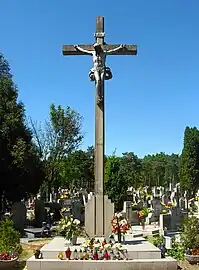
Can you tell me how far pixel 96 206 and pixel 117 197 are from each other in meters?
21.8

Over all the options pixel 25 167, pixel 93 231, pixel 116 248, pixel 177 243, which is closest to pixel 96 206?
pixel 93 231

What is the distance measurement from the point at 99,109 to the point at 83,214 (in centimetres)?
1755

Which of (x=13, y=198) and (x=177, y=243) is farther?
(x=13, y=198)

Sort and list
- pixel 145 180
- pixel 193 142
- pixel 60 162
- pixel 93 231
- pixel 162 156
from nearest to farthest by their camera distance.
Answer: pixel 93 231 → pixel 60 162 → pixel 193 142 → pixel 145 180 → pixel 162 156

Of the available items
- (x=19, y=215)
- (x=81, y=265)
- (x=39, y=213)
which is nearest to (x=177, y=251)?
(x=81, y=265)

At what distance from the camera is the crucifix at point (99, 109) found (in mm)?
12227

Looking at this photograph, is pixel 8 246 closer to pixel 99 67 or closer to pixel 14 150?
pixel 99 67

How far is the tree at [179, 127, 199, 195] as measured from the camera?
61656 millimetres

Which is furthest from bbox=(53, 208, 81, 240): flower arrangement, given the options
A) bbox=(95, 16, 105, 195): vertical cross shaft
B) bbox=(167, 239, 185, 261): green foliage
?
bbox=(167, 239, 185, 261): green foliage

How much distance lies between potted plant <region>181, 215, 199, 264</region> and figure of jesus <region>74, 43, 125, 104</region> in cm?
577

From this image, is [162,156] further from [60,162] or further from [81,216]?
[81,216]

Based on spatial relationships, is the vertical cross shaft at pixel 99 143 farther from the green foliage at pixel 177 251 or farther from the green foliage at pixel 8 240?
the green foliage at pixel 177 251

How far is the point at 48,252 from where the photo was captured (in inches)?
412

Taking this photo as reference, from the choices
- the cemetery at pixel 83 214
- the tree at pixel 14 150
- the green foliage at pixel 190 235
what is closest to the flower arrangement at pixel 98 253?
the cemetery at pixel 83 214
